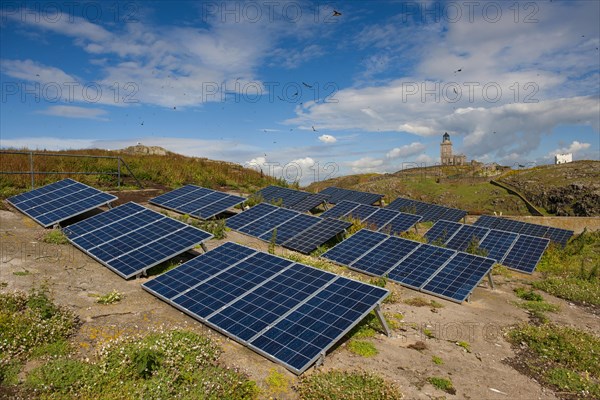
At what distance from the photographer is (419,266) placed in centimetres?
1317

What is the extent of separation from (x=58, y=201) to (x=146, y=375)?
13.2 meters

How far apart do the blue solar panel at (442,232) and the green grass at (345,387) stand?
14366mm

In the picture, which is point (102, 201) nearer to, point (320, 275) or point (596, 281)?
point (320, 275)

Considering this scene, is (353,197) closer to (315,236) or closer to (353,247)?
(315,236)

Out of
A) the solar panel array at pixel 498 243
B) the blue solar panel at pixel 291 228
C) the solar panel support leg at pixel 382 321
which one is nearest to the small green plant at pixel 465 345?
the solar panel support leg at pixel 382 321

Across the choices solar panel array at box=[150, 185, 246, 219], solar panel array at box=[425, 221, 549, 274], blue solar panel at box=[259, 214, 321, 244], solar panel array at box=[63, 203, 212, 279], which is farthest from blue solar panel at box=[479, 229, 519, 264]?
solar panel array at box=[63, 203, 212, 279]

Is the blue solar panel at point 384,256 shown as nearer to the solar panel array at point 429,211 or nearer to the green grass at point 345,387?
the green grass at point 345,387

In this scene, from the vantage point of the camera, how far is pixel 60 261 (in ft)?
38.4

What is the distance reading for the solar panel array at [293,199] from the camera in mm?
23875

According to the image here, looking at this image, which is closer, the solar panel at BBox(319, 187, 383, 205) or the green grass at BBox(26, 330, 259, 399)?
the green grass at BBox(26, 330, 259, 399)

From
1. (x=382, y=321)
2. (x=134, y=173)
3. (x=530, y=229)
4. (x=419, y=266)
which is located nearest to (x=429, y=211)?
(x=530, y=229)

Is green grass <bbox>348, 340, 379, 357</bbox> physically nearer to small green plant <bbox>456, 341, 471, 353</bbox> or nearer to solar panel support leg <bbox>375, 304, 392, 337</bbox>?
solar panel support leg <bbox>375, 304, 392, 337</bbox>

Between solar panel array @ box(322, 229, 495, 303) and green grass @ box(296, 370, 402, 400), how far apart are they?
229 inches

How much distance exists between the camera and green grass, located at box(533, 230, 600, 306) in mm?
13414
